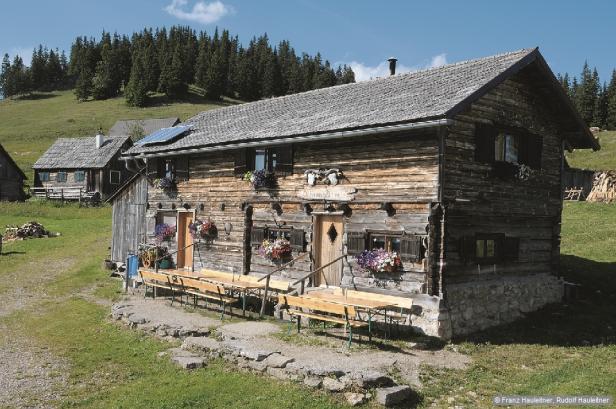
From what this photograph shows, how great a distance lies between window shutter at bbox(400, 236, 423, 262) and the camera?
13820mm

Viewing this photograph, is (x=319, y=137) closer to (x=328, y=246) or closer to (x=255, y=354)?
(x=328, y=246)

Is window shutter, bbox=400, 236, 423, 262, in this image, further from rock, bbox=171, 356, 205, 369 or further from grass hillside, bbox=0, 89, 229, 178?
grass hillside, bbox=0, 89, 229, 178

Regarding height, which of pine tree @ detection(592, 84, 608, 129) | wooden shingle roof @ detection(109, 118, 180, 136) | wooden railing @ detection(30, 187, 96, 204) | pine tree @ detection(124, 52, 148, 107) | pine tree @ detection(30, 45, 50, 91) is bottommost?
wooden railing @ detection(30, 187, 96, 204)

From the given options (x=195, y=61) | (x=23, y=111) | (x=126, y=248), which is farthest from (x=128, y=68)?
(x=126, y=248)

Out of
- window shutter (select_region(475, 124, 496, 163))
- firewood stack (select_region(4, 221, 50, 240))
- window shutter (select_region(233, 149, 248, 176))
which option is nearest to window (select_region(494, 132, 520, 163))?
window shutter (select_region(475, 124, 496, 163))

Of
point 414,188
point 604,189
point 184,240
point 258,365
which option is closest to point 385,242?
point 414,188

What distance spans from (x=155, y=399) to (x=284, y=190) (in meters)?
8.92

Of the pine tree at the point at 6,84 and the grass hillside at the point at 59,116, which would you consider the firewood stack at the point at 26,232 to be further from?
the pine tree at the point at 6,84

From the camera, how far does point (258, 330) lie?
46.0 feet

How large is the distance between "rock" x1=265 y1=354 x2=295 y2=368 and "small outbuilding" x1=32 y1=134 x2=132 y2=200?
1605 inches

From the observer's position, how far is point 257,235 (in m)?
18.2

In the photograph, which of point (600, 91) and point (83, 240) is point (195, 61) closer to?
point (600, 91)

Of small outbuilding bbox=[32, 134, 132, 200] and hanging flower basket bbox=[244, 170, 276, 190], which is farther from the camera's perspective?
small outbuilding bbox=[32, 134, 132, 200]

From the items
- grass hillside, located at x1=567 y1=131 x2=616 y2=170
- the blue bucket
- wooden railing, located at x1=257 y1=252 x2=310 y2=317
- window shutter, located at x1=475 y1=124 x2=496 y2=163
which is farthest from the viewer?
grass hillside, located at x1=567 y1=131 x2=616 y2=170
